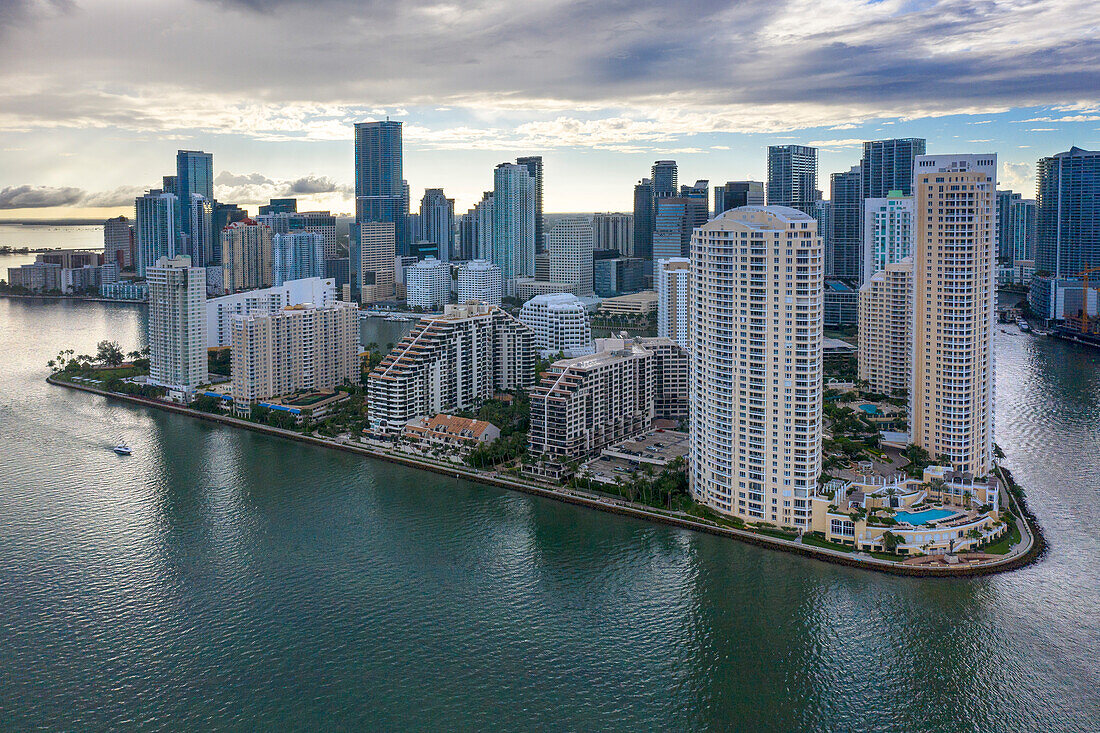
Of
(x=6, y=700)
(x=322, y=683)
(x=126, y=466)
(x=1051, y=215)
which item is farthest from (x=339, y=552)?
(x=1051, y=215)

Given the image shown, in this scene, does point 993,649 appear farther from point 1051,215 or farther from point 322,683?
point 1051,215

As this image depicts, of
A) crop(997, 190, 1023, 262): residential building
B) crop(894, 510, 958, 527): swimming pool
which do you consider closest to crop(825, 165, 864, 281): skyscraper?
crop(997, 190, 1023, 262): residential building

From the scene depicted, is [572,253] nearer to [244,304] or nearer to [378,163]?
[244,304]

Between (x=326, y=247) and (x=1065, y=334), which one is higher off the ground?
(x=326, y=247)

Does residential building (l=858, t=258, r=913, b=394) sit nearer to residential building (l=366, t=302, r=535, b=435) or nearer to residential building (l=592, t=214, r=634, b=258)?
residential building (l=366, t=302, r=535, b=435)

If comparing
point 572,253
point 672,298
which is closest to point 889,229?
point 672,298
